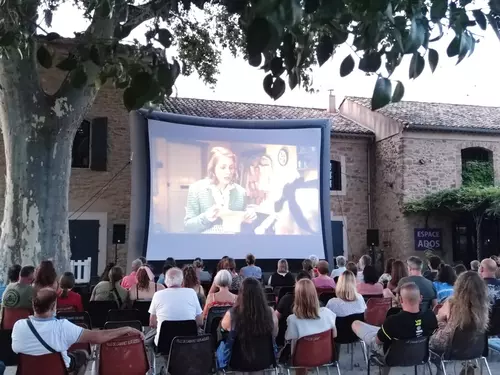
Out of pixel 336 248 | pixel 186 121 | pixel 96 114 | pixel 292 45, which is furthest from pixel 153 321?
pixel 336 248

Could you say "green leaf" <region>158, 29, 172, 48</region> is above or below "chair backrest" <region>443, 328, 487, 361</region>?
above

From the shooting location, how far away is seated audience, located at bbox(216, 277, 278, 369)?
4.14 meters

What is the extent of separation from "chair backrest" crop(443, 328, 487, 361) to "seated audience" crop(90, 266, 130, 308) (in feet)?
11.8

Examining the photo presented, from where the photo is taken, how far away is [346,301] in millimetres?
5473

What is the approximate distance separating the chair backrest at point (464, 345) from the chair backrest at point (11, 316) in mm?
4033

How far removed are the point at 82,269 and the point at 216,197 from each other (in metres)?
3.65

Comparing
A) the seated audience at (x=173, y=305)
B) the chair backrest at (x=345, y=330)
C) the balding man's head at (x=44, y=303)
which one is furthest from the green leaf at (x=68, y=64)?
the chair backrest at (x=345, y=330)

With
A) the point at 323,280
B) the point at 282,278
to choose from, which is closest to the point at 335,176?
the point at 282,278

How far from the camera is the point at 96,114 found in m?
13.5

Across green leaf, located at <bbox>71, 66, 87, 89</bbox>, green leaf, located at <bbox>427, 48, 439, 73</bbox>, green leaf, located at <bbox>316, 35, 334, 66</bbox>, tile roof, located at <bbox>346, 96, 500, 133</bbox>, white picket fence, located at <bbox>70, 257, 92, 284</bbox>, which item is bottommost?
white picket fence, located at <bbox>70, 257, 92, 284</bbox>

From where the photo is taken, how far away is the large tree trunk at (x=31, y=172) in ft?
27.1

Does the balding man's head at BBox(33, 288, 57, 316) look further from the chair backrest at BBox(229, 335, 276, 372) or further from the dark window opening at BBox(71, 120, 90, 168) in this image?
the dark window opening at BBox(71, 120, 90, 168)

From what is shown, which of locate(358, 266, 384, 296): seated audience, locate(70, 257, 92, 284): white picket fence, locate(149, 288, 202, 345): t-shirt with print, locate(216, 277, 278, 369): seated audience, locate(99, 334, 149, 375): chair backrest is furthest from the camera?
locate(70, 257, 92, 284): white picket fence

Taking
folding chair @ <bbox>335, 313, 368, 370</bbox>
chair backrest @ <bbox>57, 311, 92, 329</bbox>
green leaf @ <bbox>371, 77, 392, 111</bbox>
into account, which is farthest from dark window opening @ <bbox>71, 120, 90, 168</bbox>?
green leaf @ <bbox>371, 77, 392, 111</bbox>
